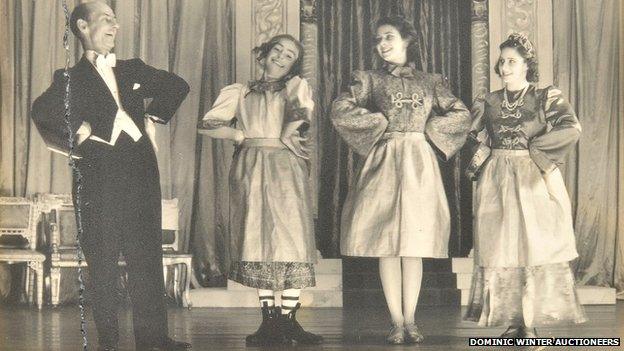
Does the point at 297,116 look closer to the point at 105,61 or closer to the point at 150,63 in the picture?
the point at 105,61

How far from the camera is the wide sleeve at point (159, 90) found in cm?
507

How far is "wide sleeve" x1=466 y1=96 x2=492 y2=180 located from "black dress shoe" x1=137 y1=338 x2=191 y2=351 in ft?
5.26

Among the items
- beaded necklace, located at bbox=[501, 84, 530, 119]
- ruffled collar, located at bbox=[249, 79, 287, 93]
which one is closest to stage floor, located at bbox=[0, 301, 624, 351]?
beaded necklace, located at bbox=[501, 84, 530, 119]

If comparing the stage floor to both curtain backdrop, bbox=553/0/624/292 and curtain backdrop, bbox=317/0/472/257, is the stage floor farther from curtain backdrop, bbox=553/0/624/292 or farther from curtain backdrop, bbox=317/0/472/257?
curtain backdrop, bbox=317/0/472/257

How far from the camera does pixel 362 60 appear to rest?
743cm

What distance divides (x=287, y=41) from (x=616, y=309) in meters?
2.80

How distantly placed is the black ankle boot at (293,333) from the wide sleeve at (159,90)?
112cm

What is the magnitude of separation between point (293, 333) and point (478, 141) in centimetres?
130

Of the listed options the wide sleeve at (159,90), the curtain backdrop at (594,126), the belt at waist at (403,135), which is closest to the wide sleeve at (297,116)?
the belt at waist at (403,135)

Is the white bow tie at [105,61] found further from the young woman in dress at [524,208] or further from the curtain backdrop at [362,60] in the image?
the curtain backdrop at [362,60]

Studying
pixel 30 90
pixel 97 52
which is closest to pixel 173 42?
pixel 30 90

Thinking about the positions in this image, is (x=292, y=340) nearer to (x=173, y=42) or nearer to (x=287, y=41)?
(x=287, y=41)

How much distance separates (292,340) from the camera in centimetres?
525

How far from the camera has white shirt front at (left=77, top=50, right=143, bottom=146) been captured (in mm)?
4934
